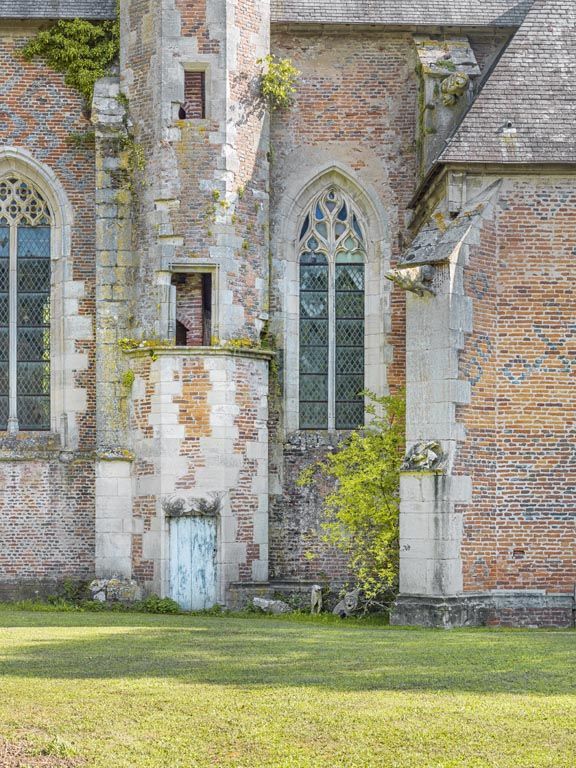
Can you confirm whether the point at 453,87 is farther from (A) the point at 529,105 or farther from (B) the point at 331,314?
(B) the point at 331,314

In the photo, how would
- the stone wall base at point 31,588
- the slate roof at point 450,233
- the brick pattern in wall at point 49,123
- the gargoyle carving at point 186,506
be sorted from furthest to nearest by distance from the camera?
the brick pattern in wall at point 49,123
the stone wall base at point 31,588
the gargoyle carving at point 186,506
the slate roof at point 450,233

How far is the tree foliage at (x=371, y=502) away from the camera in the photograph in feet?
68.2

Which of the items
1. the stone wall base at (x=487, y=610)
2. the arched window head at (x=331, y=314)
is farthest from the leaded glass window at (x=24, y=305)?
the stone wall base at (x=487, y=610)

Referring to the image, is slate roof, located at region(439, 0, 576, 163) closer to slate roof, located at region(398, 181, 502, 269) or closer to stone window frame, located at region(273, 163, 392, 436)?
slate roof, located at region(398, 181, 502, 269)

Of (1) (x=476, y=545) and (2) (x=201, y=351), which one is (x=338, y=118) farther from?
(1) (x=476, y=545)

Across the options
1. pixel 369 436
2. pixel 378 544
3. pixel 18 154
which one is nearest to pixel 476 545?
pixel 378 544

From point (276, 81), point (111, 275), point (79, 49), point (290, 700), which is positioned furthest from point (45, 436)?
point (290, 700)

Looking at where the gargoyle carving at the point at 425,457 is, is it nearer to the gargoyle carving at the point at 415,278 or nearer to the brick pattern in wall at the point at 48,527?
the gargoyle carving at the point at 415,278

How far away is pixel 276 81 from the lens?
22781mm

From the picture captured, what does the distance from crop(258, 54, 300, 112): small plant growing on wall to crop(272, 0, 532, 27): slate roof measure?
0.85 meters

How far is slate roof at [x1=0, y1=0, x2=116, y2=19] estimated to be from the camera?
901 inches

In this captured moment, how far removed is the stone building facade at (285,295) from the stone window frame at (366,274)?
48mm

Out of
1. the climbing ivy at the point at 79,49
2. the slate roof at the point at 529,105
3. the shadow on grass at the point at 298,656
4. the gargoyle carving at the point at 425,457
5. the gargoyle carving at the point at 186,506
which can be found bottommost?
the shadow on grass at the point at 298,656

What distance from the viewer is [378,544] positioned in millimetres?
20578
